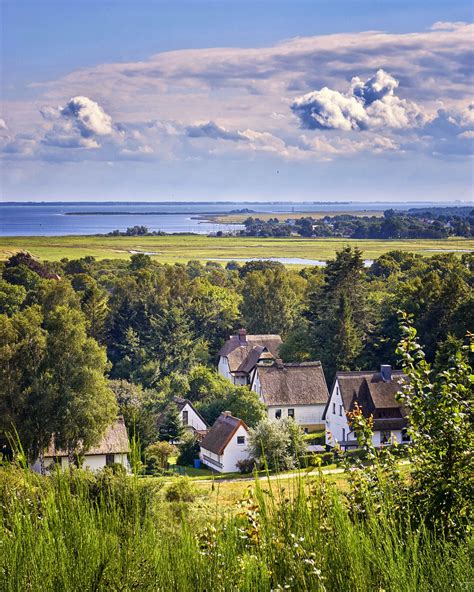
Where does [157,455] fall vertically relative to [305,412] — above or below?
A: below

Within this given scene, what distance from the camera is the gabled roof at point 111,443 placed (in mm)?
40938

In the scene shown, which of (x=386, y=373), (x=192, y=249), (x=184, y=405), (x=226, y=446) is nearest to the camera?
(x=226, y=446)

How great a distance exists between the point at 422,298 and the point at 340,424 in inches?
444

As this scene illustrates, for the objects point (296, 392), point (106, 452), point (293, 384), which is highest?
point (293, 384)

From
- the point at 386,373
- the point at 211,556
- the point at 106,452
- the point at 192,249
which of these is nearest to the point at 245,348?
the point at 386,373

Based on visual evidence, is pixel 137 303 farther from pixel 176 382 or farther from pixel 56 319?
pixel 56 319

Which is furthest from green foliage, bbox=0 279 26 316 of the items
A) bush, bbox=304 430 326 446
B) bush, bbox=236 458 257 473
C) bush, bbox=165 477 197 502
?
bush, bbox=165 477 197 502

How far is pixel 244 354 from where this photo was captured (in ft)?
225

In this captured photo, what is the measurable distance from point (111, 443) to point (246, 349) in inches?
1116

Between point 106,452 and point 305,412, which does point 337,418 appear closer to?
point 305,412

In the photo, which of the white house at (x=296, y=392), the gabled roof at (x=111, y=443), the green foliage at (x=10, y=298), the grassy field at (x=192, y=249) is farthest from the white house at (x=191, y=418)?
the grassy field at (x=192, y=249)

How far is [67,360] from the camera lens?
40.1 meters

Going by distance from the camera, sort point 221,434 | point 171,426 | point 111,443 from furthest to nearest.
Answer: point 171,426
point 221,434
point 111,443

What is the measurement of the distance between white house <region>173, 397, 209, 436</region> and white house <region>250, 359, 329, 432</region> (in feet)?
16.1
